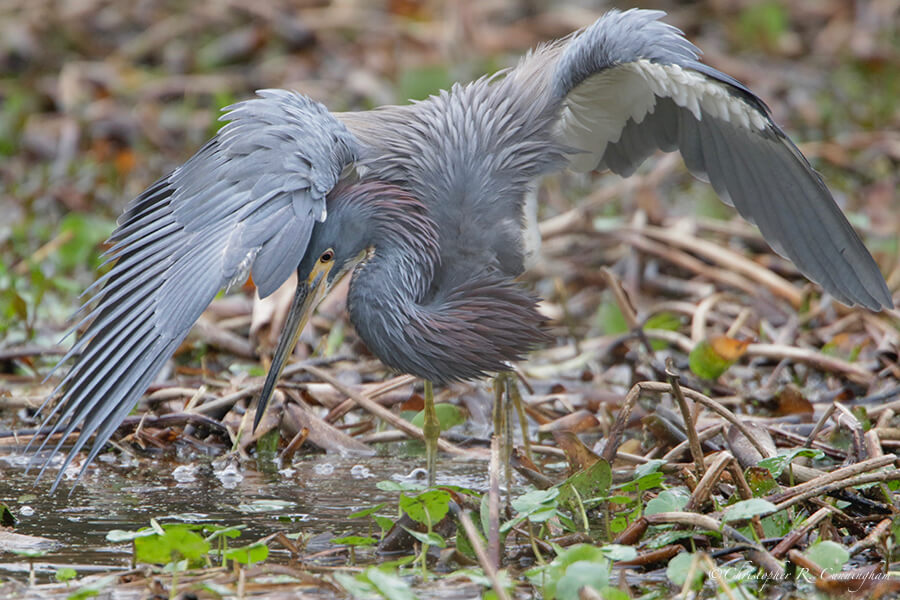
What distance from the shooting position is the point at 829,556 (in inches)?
109

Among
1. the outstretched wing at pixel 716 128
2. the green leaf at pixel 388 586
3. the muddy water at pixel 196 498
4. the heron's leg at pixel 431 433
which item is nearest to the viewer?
the green leaf at pixel 388 586

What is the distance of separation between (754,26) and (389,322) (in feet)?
22.8

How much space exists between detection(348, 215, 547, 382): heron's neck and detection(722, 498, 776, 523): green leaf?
110 cm

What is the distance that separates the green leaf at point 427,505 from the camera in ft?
9.66

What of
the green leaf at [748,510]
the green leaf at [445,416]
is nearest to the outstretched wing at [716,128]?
the green leaf at [445,416]

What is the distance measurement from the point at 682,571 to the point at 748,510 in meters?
0.23

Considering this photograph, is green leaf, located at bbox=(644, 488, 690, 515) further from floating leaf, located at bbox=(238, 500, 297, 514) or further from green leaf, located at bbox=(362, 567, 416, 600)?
floating leaf, located at bbox=(238, 500, 297, 514)

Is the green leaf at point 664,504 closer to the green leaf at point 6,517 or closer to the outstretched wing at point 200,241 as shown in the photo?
the outstretched wing at point 200,241

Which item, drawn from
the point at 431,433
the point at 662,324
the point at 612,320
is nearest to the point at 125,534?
the point at 431,433

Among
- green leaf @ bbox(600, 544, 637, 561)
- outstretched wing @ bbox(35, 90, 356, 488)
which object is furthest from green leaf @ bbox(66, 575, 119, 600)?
green leaf @ bbox(600, 544, 637, 561)

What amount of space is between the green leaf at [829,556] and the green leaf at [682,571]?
0.93 ft

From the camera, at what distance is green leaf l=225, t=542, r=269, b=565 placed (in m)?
2.80

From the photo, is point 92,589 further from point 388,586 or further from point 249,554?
point 388,586

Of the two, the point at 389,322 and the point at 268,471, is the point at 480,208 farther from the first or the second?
the point at 268,471
